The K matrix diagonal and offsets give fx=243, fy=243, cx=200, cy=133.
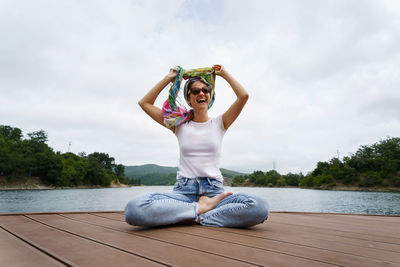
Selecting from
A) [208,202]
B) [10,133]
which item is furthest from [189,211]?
[10,133]

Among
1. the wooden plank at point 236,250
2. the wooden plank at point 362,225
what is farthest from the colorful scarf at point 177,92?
the wooden plank at point 362,225

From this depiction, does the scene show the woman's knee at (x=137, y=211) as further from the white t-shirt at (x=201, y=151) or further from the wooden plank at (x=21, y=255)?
the wooden plank at (x=21, y=255)

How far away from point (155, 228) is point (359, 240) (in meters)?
1.31

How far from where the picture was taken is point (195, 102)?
7.36 ft

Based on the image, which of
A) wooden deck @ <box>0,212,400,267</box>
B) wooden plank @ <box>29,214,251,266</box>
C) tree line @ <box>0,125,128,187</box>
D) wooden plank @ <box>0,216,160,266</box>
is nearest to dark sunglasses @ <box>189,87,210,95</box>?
wooden deck @ <box>0,212,400,267</box>

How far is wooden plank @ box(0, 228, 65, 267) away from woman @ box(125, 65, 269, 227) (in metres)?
0.63

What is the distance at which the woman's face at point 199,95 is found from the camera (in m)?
2.22

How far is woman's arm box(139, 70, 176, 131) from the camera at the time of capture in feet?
7.50

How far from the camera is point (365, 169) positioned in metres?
46.0

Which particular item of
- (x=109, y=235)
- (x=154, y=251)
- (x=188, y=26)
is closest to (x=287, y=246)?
(x=154, y=251)

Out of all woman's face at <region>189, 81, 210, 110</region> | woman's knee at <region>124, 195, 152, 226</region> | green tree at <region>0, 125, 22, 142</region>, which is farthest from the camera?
green tree at <region>0, 125, 22, 142</region>

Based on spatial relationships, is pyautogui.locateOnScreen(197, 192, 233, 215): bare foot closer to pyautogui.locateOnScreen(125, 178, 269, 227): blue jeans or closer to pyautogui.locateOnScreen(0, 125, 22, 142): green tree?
pyautogui.locateOnScreen(125, 178, 269, 227): blue jeans

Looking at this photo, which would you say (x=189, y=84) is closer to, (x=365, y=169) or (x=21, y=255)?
(x=21, y=255)

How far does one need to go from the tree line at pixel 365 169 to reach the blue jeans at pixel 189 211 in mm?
50805
